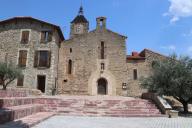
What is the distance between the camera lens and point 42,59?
81.2 feet

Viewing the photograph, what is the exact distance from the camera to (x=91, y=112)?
1357cm

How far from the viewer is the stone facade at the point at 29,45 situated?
79.2 feet

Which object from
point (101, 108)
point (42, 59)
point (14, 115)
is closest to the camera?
point (14, 115)

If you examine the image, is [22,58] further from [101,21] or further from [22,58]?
[101,21]

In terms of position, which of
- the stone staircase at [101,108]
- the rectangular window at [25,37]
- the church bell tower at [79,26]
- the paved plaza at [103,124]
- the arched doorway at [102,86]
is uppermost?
the church bell tower at [79,26]

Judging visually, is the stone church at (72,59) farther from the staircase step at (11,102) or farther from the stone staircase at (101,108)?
the staircase step at (11,102)

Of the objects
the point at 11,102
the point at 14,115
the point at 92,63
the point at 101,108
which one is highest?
the point at 92,63

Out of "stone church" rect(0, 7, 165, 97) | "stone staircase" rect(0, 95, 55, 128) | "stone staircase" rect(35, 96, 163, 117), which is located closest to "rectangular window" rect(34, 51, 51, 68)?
"stone church" rect(0, 7, 165, 97)

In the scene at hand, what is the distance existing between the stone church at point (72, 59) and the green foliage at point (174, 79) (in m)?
9.91

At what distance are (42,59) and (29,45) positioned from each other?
2.12 m

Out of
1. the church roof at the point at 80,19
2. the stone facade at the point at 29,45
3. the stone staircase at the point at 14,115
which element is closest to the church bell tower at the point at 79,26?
the church roof at the point at 80,19

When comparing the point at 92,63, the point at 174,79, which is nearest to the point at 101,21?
the point at 92,63

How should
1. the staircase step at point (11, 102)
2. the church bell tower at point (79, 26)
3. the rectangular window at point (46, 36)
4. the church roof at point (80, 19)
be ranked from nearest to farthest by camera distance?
the staircase step at point (11, 102), the rectangular window at point (46, 36), the church bell tower at point (79, 26), the church roof at point (80, 19)

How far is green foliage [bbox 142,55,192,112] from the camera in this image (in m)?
14.8
